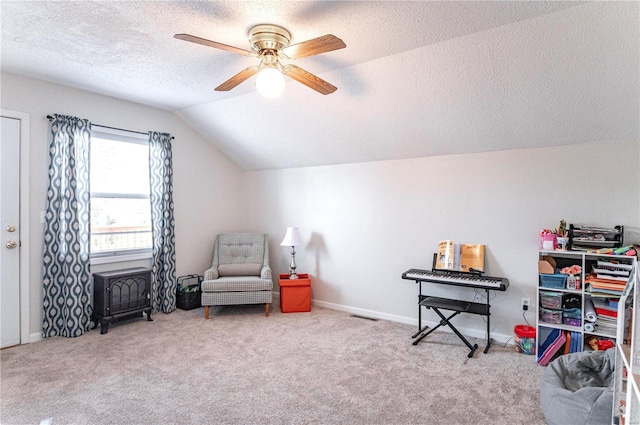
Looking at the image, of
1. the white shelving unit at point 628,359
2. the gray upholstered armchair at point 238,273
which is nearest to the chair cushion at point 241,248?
the gray upholstered armchair at point 238,273

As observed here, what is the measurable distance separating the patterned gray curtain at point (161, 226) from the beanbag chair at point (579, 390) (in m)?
3.91

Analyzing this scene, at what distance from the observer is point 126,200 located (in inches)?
169

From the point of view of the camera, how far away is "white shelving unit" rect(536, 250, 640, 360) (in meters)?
2.81

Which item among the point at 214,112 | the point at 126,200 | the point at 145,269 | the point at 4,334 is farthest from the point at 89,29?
the point at 4,334

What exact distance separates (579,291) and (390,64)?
7.83 ft

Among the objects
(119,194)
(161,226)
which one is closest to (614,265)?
(161,226)

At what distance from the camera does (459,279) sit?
3.34m

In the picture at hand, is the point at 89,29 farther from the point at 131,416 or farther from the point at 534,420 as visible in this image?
the point at 534,420

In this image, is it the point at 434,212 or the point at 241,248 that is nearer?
the point at 434,212

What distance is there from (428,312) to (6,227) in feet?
13.8

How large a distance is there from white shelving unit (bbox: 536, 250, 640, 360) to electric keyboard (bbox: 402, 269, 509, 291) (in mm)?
323

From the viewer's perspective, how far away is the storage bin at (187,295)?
4.48 metres

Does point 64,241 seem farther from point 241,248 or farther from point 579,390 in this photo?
point 579,390

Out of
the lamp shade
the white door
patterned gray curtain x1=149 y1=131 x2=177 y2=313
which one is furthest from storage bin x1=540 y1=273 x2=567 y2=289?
the white door
